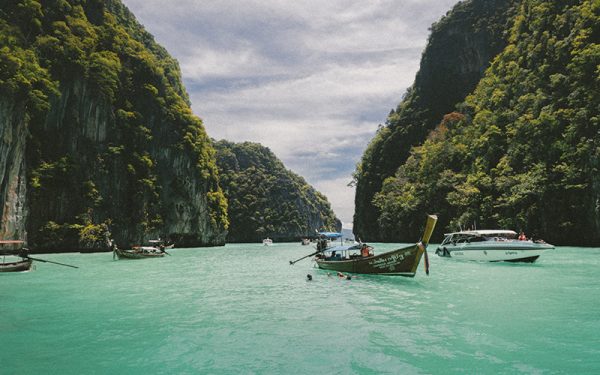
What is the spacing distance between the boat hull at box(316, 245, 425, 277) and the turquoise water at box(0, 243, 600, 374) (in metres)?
0.84

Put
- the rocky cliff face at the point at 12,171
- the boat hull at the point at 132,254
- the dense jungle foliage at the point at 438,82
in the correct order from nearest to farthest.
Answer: the boat hull at the point at 132,254 → the rocky cliff face at the point at 12,171 → the dense jungle foliage at the point at 438,82

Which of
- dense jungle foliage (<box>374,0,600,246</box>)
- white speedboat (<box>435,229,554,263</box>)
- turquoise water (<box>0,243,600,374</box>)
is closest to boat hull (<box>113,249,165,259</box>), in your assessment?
turquoise water (<box>0,243,600,374</box>)

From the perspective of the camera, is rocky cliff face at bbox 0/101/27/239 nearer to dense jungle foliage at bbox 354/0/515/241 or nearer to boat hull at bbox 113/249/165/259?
boat hull at bbox 113/249/165/259

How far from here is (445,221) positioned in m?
57.0

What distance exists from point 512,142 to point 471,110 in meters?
22.8

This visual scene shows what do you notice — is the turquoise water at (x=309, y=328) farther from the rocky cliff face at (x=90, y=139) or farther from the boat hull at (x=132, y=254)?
the rocky cliff face at (x=90, y=139)

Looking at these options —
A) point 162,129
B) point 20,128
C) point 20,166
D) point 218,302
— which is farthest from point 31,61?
point 218,302

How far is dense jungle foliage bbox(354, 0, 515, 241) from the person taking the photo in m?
74.8

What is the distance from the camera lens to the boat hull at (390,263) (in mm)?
17844

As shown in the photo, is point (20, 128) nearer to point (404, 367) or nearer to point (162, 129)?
point (162, 129)

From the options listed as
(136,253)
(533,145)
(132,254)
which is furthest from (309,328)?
(533,145)

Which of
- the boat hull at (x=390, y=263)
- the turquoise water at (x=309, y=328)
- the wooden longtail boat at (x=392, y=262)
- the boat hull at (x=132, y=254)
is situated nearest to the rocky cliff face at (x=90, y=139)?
the boat hull at (x=132, y=254)

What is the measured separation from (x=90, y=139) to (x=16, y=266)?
109ft

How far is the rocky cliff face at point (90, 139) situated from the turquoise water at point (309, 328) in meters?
29.0
